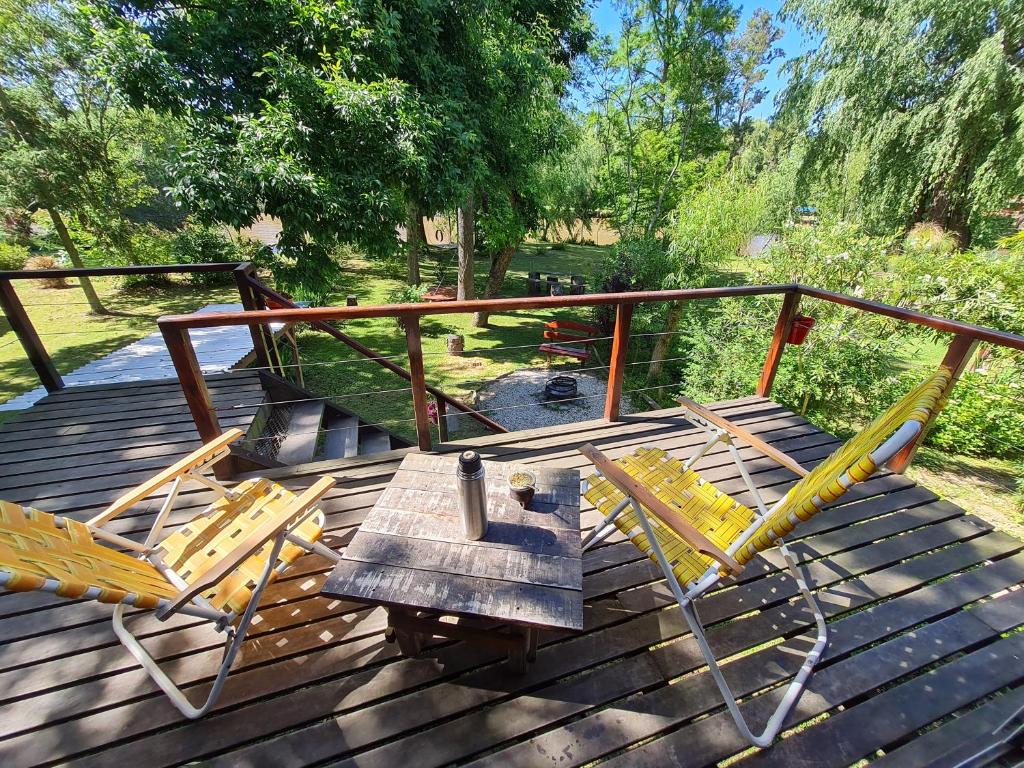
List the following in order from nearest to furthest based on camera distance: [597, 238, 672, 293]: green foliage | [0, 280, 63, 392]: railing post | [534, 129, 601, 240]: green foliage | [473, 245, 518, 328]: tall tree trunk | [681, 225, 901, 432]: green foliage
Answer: [0, 280, 63, 392]: railing post, [681, 225, 901, 432]: green foliage, [597, 238, 672, 293]: green foliage, [534, 129, 601, 240]: green foliage, [473, 245, 518, 328]: tall tree trunk

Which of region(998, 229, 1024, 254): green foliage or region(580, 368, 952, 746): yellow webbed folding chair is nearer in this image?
region(580, 368, 952, 746): yellow webbed folding chair

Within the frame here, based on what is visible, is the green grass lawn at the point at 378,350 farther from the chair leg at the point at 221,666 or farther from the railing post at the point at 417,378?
the chair leg at the point at 221,666

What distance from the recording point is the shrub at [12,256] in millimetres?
9562

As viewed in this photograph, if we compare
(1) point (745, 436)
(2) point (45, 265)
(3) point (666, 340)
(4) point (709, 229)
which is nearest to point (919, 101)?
(4) point (709, 229)

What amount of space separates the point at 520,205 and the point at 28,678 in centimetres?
1030

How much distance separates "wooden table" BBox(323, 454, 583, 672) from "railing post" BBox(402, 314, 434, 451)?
0.85m

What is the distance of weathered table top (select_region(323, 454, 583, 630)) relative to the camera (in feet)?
4.26

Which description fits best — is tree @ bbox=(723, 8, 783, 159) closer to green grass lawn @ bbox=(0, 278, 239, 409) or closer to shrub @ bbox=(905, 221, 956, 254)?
shrub @ bbox=(905, 221, 956, 254)

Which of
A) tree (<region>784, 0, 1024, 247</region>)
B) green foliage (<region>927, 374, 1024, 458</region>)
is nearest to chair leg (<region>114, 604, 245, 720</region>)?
green foliage (<region>927, 374, 1024, 458</region>)

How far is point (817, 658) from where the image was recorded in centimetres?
160

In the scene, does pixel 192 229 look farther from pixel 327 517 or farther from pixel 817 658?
pixel 817 658

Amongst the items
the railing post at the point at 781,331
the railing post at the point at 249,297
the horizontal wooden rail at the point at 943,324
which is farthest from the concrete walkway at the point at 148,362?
the horizontal wooden rail at the point at 943,324

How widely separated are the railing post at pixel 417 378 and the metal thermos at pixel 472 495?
1.06 m

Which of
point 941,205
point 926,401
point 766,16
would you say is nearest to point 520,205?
point 941,205
